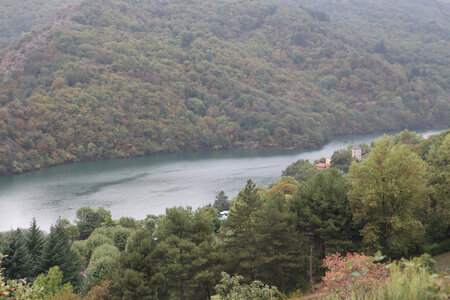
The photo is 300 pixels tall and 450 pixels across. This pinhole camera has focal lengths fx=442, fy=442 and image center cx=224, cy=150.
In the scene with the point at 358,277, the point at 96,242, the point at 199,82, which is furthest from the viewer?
the point at 199,82

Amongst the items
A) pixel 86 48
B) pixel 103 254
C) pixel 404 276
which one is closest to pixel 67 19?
pixel 86 48

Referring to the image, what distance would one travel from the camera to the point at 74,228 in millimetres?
36406

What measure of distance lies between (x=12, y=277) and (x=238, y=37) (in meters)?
153

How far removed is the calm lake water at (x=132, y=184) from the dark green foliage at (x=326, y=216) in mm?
30178

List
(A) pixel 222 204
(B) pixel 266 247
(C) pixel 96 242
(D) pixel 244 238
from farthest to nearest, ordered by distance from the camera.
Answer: (A) pixel 222 204, (C) pixel 96 242, (D) pixel 244 238, (B) pixel 266 247

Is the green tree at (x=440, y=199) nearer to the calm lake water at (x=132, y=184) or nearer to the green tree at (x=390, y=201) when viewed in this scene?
the green tree at (x=390, y=201)

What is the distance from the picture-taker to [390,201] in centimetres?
1786

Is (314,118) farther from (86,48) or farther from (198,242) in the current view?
(198,242)

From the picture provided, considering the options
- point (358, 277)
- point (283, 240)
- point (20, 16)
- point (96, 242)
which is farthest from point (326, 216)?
point (20, 16)

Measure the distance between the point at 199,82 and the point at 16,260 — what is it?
105428 mm

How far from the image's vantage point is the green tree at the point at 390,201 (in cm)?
1719

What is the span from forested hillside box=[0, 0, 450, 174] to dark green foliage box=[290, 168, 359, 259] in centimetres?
6288

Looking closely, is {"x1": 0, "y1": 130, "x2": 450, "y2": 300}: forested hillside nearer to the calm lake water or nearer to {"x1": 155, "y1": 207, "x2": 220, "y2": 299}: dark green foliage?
{"x1": 155, "y1": 207, "x2": 220, "y2": 299}: dark green foliage

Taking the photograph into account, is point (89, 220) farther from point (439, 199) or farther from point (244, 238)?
point (439, 199)
